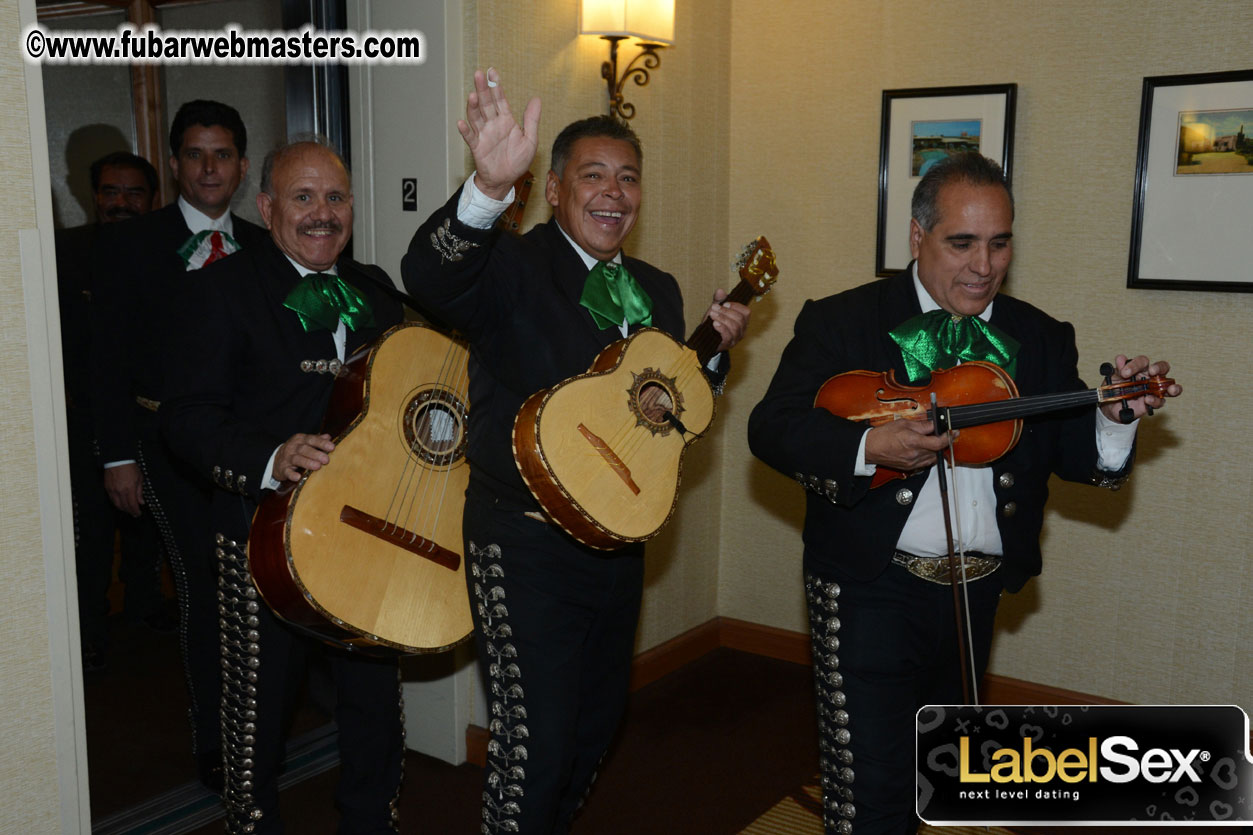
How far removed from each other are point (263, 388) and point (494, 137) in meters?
0.88

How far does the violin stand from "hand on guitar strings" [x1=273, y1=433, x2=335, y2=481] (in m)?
1.03

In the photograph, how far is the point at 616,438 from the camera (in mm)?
2195

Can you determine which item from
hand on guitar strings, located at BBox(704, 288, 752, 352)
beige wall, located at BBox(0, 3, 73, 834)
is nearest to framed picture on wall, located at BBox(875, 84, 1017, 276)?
hand on guitar strings, located at BBox(704, 288, 752, 352)

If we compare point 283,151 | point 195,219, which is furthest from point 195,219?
point 283,151

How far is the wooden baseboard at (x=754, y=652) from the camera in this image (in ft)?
11.9

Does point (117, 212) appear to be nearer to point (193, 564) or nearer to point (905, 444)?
point (193, 564)

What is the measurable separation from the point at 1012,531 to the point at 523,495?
1012mm

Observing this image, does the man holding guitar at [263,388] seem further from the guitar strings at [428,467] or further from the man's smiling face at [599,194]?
the man's smiling face at [599,194]

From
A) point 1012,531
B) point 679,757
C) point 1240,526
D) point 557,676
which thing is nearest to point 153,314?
point 557,676

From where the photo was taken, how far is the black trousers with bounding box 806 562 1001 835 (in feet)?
7.06

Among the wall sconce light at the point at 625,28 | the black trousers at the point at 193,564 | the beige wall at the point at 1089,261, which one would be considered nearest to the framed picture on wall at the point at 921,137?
the beige wall at the point at 1089,261

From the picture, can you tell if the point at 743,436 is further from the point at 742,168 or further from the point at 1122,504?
the point at 1122,504

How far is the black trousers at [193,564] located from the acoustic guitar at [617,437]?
4.40 ft

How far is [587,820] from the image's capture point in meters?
3.02
